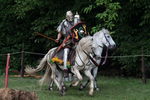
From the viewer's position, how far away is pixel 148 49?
16531 millimetres

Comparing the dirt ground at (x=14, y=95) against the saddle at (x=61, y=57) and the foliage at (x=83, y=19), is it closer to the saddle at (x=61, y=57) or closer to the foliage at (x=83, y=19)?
the saddle at (x=61, y=57)

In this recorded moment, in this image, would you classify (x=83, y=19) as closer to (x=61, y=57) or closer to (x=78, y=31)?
(x=61, y=57)

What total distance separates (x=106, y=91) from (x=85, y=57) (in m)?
1.43

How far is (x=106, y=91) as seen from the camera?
517 inches

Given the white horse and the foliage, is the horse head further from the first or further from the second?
the foliage

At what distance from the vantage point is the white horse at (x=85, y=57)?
1221cm

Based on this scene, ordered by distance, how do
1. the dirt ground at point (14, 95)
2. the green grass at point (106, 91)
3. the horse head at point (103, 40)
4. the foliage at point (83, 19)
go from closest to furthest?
the dirt ground at point (14, 95) → the green grass at point (106, 91) → the horse head at point (103, 40) → the foliage at point (83, 19)

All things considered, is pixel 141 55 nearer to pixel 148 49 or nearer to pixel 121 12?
pixel 148 49

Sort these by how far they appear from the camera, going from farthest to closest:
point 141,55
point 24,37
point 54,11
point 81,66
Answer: point 24,37
point 54,11
point 141,55
point 81,66

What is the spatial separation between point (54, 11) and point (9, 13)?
2105mm

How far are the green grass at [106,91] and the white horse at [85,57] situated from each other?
1.15 ft

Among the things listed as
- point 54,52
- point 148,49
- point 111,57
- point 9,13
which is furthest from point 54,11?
point 54,52

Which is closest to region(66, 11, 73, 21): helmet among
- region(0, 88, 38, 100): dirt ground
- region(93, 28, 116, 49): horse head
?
region(93, 28, 116, 49): horse head

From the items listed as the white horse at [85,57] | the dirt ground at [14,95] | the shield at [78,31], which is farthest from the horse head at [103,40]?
the dirt ground at [14,95]
